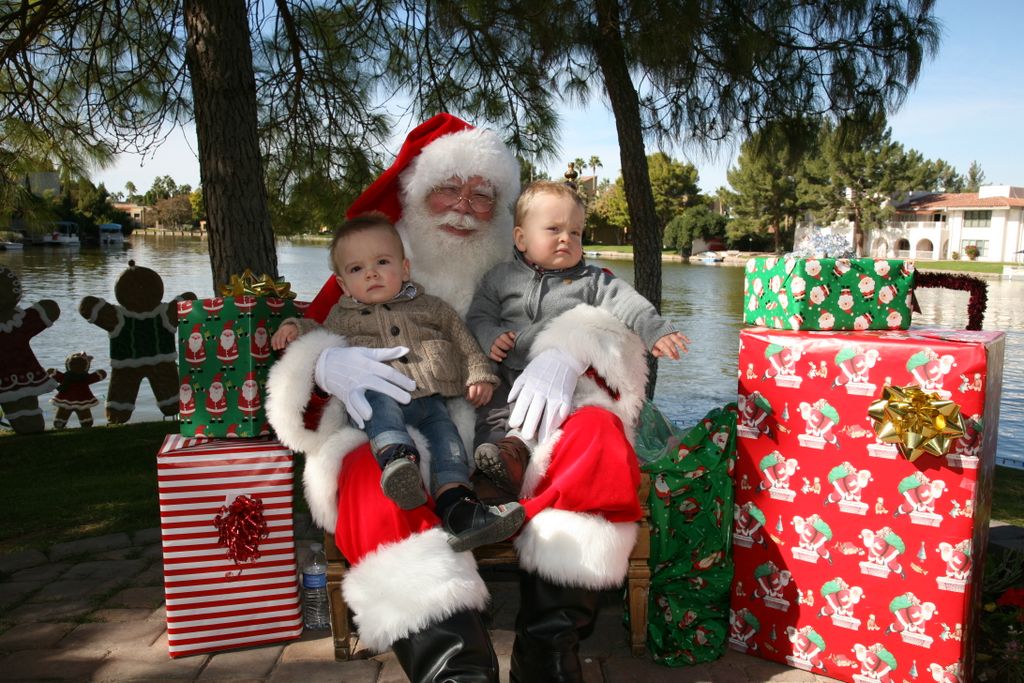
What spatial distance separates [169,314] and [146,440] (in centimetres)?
133

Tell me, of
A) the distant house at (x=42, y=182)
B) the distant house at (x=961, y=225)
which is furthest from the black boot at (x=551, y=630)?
the distant house at (x=961, y=225)

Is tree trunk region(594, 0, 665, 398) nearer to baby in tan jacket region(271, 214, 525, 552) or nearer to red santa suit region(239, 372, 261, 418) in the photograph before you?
baby in tan jacket region(271, 214, 525, 552)

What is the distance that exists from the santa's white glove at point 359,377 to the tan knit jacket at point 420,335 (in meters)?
0.08

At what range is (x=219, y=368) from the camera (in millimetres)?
2568

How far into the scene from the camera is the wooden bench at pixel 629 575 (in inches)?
87.2

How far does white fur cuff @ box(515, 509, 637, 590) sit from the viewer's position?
6.72ft

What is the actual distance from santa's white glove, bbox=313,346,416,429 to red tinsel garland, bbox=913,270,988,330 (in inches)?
66.9

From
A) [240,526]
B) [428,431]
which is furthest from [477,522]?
[240,526]

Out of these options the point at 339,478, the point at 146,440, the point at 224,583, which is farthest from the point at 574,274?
the point at 146,440

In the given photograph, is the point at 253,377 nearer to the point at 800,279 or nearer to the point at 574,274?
the point at 574,274

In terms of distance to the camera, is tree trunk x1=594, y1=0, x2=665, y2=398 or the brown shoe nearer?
the brown shoe

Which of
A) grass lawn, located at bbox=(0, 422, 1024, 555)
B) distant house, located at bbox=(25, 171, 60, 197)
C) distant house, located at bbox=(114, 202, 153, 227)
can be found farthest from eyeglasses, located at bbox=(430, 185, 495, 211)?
distant house, located at bbox=(114, 202, 153, 227)

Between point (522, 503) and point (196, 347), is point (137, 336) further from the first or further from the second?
point (522, 503)

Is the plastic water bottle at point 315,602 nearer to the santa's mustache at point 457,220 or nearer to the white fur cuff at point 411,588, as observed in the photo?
the white fur cuff at point 411,588
